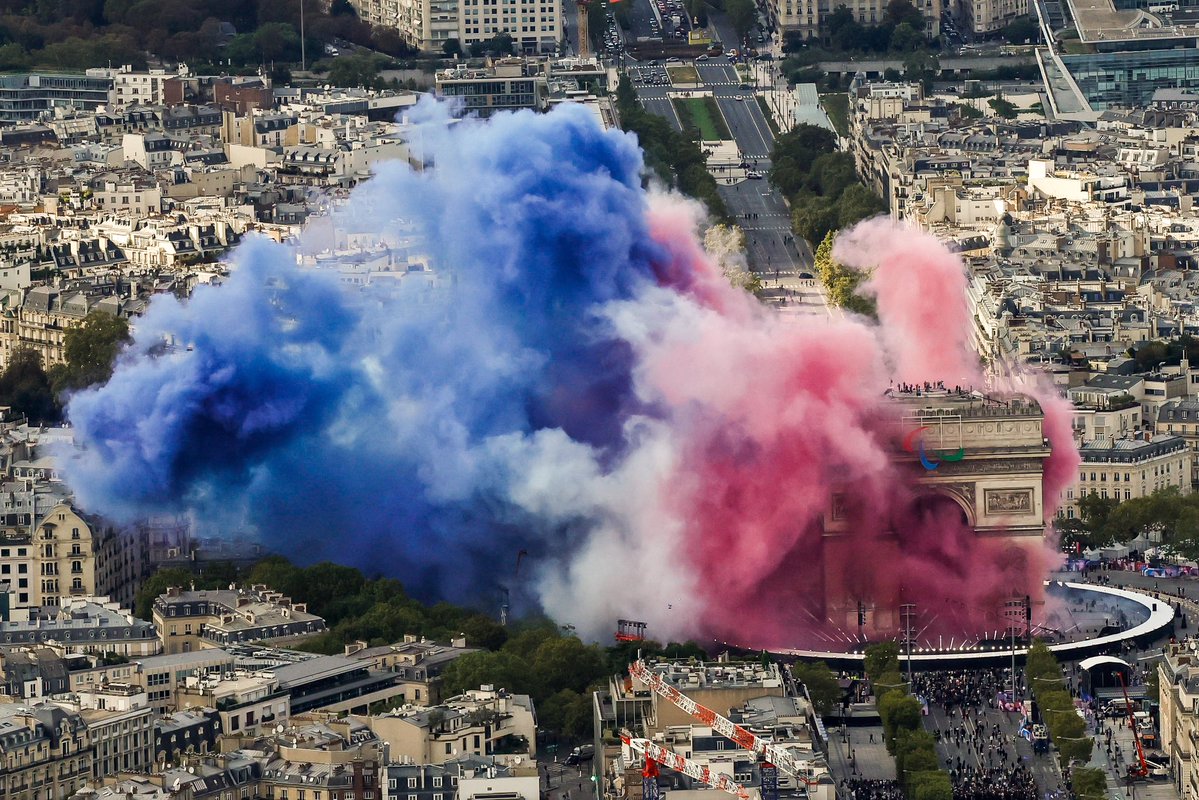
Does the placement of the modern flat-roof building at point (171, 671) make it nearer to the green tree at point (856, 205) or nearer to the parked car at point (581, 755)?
the parked car at point (581, 755)

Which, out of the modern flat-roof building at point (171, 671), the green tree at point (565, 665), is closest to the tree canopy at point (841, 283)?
the green tree at point (565, 665)

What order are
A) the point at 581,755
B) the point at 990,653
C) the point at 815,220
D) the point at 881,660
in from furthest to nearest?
1. the point at 815,220
2. the point at 990,653
3. the point at 881,660
4. the point at 581,755

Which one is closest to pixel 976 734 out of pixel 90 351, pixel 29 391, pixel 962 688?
pixel 962 688

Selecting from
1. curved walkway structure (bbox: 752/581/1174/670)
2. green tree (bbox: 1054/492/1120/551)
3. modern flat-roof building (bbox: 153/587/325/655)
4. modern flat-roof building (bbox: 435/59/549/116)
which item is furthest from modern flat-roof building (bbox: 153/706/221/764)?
modern flat-roof building (bbox: 435/59/549/116)

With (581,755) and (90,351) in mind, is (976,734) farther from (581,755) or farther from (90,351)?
(90,351)

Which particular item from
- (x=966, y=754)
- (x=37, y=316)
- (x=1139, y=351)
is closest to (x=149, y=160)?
(x=37, y=316)

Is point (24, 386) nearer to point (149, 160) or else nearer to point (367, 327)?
point (367, 327)

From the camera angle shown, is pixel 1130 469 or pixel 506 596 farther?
pixel 1130 469
